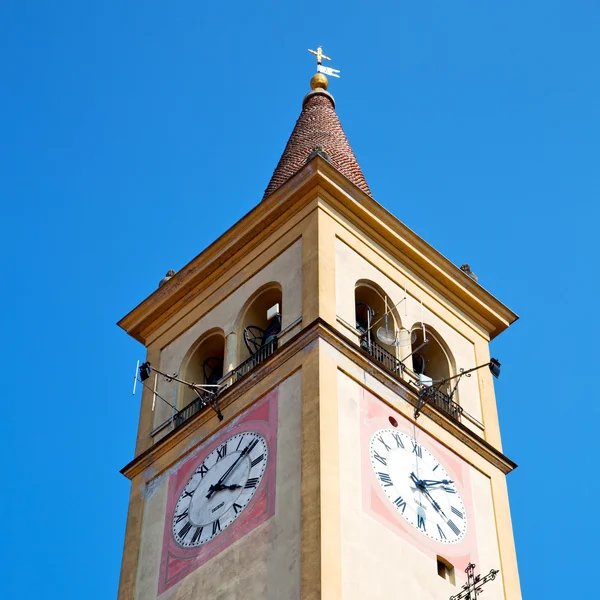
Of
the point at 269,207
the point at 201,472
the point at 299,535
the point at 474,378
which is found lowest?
the point at 299,535

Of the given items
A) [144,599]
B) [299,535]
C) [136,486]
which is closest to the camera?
[299,535]

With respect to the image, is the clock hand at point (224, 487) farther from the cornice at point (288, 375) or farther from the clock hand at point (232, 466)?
the cornice at point (288, 375)

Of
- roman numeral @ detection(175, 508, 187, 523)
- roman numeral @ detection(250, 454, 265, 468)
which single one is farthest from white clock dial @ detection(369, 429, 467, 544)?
roman numeral @ detection(175, 508, 187, 523)

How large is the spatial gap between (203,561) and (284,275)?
609cm

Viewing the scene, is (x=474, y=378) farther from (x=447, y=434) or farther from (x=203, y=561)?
(x=203, y=561)

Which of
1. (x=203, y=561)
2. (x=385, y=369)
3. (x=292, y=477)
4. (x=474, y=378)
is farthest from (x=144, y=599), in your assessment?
(x=474, y=378)

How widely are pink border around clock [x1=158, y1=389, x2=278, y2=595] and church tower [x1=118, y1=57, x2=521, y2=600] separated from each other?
0.04m

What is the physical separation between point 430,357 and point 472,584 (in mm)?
6712

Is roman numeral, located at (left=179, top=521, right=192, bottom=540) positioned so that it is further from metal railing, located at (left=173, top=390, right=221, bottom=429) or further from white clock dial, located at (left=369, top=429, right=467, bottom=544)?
white clock dial, located at (left=369, top=429, right=467, bottom=544)

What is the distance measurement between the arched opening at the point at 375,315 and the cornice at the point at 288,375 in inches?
61.3

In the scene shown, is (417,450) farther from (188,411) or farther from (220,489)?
(188,411)

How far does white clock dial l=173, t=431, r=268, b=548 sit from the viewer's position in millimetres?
29156

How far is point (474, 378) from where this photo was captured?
1334 inches

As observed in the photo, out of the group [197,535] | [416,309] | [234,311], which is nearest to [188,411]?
[234,311]
